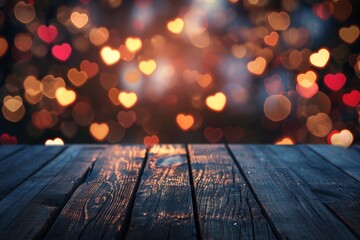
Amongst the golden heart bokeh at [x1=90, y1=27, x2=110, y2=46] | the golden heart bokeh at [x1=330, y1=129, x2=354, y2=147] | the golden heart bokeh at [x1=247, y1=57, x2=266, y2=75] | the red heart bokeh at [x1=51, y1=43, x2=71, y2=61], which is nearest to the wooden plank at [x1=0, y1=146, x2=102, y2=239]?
the red heart bokeh at [x1=51, y1=43, x2=71, y2=61]

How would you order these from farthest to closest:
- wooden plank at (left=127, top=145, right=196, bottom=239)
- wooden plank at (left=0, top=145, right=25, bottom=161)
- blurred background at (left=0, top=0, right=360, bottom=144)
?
1. blurred background at (left=0, top=0, right=360, bottom=144)
2. wooden plank at (left=0, top=145, right=25, bottom=161)
3. wooden plank at (left=127, top=145, right=196, bottom=239)

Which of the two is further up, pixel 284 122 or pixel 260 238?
pixel 260 238

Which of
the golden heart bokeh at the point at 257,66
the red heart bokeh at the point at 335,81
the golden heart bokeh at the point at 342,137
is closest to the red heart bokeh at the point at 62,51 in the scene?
the golden heart bokeh at the point at 257,66

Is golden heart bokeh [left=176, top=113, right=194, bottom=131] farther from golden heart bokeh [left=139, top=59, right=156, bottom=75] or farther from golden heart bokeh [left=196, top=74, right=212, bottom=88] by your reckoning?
golden heart bokeh [left=139, top=59, right=156, bottom=75]

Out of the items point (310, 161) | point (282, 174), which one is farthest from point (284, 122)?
point (282, 174)

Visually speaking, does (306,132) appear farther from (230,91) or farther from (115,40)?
(115,40)

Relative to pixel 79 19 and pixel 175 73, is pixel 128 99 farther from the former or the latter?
pixel 79 19
